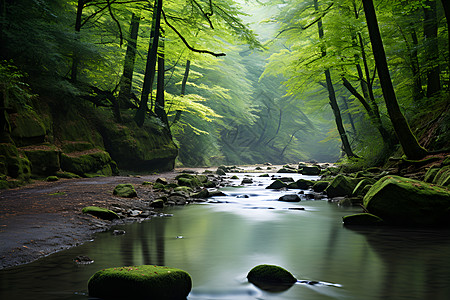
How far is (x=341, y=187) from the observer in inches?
386

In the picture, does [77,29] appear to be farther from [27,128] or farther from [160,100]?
[160,100]

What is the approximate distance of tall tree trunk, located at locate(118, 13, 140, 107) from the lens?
48.2 feet

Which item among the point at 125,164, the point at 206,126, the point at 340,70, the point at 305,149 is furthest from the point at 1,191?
the point at 305,149

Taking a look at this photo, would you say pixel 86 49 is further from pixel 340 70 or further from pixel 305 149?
pixel 305 149

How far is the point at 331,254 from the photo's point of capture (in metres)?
4.37

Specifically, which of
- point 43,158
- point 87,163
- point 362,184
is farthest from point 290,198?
point 43,158

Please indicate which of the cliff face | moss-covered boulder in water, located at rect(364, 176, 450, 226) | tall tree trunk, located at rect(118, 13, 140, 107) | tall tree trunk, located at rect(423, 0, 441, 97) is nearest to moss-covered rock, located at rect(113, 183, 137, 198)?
the cliff face

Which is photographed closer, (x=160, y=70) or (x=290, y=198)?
(x=290, y=198)

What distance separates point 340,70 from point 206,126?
57.5ft

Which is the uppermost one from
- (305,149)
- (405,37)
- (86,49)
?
(405,37)

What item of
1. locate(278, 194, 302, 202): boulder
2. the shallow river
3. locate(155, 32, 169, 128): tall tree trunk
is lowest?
locate(278, 194, 302, 202): boulder

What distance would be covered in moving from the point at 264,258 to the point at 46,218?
323 cm

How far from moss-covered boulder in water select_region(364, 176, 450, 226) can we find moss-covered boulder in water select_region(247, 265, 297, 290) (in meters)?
3.18

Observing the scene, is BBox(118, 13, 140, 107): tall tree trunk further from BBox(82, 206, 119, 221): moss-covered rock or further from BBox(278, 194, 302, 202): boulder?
BBox(82, 206, 119, 221): moss-covered rock
